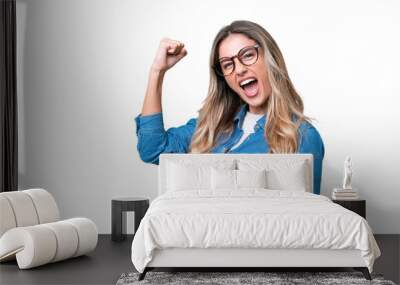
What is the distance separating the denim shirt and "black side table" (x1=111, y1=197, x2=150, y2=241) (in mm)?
453

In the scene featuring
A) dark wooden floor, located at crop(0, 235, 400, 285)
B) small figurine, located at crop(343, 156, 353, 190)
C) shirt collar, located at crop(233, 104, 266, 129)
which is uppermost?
shirt collar, located at crop(233, 104, 266, 129)

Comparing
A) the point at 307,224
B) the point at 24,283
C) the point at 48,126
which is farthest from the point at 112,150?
the point at 307,224

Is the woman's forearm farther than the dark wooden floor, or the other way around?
the woman's forearm

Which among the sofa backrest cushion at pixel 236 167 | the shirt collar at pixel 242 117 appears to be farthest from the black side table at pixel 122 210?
the shirt collar at pixel 242 117

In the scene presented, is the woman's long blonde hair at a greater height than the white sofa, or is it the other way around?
the woman's long blonde hair

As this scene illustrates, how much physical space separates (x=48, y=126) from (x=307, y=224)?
3603 mm

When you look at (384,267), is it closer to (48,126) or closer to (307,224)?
(307,224)

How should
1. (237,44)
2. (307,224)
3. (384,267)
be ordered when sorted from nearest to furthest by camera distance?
1. (307,224)
2. (384,267)
3. (237,44)

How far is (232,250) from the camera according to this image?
4.57 m

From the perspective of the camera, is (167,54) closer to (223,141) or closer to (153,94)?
(153,94)

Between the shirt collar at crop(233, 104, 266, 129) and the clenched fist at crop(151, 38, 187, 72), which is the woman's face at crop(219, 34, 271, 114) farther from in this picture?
the clenched fist at crop(151, 38, 187, 72)

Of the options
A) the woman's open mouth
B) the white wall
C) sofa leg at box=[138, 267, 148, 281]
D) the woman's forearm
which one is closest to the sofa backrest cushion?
the woman's forearm

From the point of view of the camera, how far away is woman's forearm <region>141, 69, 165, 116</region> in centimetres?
668

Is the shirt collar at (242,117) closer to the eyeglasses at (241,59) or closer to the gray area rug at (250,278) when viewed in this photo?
the eyeglasses at (241,59)
